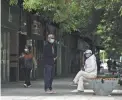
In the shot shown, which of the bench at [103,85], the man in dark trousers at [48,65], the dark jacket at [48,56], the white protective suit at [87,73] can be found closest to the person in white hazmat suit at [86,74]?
the white protective suit at [87,73]

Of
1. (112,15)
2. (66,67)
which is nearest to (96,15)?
(112,15)

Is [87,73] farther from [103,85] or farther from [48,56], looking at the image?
[48,56]

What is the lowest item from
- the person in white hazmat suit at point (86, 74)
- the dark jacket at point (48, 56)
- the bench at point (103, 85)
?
the bench at point (103, 85)

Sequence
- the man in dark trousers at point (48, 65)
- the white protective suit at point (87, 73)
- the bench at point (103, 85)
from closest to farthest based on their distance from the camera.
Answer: the bench at point (103, 85), the white protective suit at point (87, 73), the man in dark trousers at point (48, 65)

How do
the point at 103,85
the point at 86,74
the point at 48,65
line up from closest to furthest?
1. the point at 103,85
2. the point at 86,74
3. the point at 48,65

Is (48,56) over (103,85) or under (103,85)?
over

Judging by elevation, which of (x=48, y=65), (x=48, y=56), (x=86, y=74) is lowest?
(x=86, y=74)

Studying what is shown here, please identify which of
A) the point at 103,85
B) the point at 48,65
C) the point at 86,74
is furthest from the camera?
the point at 48,65

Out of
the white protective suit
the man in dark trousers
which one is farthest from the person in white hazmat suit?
the man in dark trousers

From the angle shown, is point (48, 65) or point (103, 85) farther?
point (48, 65)

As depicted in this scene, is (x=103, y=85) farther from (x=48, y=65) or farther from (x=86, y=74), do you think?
(x=48, y=65)

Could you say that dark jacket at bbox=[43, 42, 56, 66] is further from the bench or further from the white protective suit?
the bench

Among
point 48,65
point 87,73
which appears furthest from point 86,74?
point 48,65

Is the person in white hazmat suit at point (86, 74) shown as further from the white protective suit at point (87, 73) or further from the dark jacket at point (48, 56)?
the dark jacket at point (48, 56)
